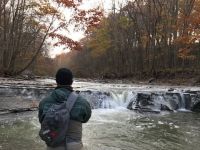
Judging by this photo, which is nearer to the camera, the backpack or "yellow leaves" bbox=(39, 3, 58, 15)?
the backpack

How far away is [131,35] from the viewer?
46.8 m

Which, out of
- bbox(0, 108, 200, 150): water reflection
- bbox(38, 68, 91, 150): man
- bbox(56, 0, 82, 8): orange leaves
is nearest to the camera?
bbox(38, 68, 91, 150): man

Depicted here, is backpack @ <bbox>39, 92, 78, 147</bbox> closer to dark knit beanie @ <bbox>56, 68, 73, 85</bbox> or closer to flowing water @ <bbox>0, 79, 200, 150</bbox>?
dark knit beanie @ <bbox>56, 68, 73, 85</bbox>

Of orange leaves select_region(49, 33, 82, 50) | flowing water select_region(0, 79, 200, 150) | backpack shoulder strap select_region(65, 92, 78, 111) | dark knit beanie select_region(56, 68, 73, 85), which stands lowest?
flowing water select_region(0, 79, 200, 150)

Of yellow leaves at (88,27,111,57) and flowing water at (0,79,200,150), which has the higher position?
yellow leaves at (88,27,111,57)

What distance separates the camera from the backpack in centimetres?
478

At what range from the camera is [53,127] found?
15.8 ft

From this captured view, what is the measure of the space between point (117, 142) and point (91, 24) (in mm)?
14697

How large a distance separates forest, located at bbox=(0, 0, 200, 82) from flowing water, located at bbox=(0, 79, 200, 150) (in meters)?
9.96

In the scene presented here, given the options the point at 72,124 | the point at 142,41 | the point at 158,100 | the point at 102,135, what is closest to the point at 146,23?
the point at 142,41

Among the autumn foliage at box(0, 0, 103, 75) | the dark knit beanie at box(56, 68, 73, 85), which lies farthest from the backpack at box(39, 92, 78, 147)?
the autumn foliage at box(0, 0, 103, 75)

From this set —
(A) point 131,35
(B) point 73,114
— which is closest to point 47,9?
(B) point 73,114

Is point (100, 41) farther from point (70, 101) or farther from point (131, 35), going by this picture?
point (70, 101)

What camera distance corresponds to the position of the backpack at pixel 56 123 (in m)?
4.78
